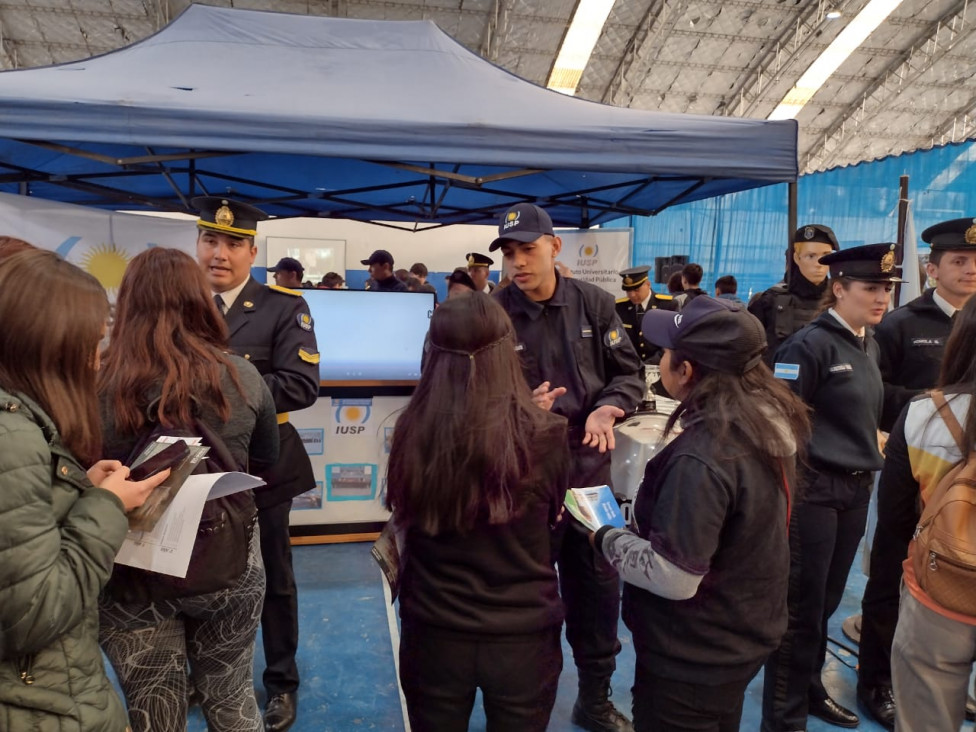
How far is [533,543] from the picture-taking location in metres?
1.37

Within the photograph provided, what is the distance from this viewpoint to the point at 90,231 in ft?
12.8

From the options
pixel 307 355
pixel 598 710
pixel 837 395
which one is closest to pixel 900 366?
pixel 837 395

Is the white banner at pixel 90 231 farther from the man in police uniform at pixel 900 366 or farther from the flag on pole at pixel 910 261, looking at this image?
the flag on pole at pixel 910 261

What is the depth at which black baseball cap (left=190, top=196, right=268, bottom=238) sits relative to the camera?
2.18 meters

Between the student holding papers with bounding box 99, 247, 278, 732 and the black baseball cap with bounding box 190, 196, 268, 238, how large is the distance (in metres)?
0.81

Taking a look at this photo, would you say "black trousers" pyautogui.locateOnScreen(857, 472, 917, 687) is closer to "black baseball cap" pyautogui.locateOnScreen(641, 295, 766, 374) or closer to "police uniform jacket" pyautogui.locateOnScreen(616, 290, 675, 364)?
"black baseball cap" pyautogui.locateOnScreen(641, 295, 766, 374)

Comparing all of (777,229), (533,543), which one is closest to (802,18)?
(777,229)

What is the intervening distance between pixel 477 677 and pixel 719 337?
2.93 feet

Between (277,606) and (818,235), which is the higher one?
(818,235)

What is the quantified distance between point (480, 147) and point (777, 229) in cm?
650

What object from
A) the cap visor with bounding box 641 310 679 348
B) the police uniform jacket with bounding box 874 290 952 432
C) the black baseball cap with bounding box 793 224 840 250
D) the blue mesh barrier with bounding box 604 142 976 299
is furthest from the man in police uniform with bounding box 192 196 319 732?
the blue mesh barrier with bounding box 604 142 976 299

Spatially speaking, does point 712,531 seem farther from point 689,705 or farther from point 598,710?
point 598,710

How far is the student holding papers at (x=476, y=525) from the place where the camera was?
1267mm

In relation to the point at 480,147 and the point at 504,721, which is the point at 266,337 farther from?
the point at 504,721
